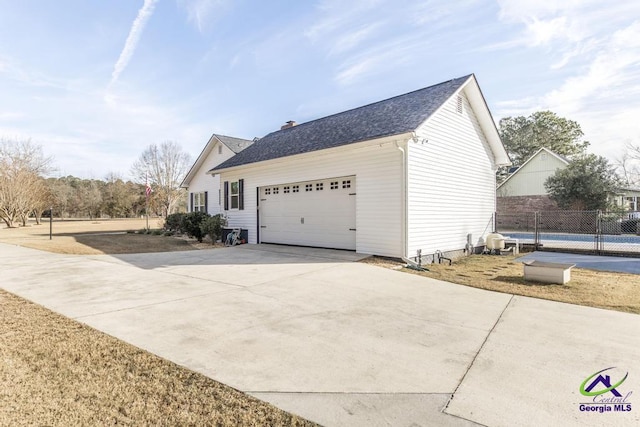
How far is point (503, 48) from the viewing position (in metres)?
9.38

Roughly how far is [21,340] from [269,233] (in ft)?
31.1

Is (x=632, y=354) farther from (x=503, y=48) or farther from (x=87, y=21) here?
(x=87, y=21)

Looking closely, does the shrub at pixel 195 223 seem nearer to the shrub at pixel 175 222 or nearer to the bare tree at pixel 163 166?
the shrub at pixel 175 222

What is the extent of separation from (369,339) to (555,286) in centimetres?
496

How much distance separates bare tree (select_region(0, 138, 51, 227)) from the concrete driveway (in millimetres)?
27341

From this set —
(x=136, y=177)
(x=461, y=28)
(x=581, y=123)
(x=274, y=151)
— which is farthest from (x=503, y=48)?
(x=136, y=177)

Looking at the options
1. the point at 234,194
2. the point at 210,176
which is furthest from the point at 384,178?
the point at 210,176

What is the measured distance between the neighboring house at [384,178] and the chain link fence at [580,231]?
3.14m

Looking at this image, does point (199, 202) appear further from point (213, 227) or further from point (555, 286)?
point (555, 286)

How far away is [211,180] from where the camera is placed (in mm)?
18484

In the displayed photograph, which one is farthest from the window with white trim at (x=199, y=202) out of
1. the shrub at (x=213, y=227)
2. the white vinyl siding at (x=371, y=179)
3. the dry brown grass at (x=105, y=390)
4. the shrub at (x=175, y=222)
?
the dry brown grass at (x=105, y=390)

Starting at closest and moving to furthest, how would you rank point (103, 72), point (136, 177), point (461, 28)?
point (461, 28)
point (103, 72)
point (136, 177)

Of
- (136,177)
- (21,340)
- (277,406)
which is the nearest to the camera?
(277,406)

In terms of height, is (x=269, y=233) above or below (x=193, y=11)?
below
